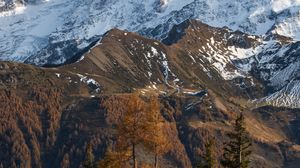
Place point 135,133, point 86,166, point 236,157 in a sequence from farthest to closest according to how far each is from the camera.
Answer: point 86,166 < point 236,157 < point 135,133

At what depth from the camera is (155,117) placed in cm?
7212

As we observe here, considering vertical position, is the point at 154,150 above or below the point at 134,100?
below

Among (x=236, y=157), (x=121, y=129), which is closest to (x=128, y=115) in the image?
(x=121, y=129)

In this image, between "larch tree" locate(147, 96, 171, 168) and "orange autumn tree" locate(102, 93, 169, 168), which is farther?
"larch tree" locate(147, 96, 171, 168)

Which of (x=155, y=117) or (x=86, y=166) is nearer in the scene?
(x=155, y=117)

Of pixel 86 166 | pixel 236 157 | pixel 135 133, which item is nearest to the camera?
pixel 135 133

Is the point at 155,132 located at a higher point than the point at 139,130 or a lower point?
lower

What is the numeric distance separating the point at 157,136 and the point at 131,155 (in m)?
3.26

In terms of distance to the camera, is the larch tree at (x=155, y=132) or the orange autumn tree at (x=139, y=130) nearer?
the orange autumn tree at (x=139, y=130)

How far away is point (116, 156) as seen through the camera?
7156cm

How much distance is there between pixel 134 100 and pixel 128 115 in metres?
2.20

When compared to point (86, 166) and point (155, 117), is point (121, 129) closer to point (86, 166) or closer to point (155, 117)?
point (155, 117)

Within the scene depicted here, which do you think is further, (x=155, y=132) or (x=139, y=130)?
(x=155, y=132)

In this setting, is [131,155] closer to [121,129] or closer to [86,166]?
[121,129]
